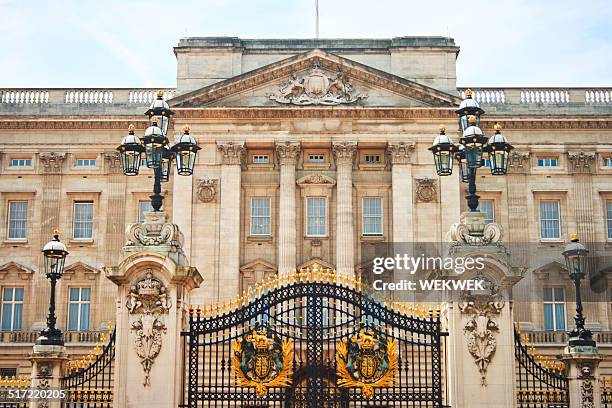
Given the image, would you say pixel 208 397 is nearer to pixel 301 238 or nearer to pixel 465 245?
pixel 465 245

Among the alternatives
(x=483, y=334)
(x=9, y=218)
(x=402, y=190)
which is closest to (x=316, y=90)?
(x=402, y=190)

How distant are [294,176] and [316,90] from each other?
4444 mm

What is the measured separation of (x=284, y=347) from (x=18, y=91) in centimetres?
3600

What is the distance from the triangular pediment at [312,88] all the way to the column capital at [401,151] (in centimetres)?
195

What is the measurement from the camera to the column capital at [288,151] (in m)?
48.6

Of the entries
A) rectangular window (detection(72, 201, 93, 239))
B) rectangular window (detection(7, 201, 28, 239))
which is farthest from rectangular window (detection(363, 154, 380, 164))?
rectangular window (detection(7, 201, 28, 239))

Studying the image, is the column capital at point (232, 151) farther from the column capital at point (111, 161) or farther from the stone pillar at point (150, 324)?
the stone pillar at point (150, 324)

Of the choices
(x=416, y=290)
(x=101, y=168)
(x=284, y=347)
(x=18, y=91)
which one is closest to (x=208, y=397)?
(x=284, y=347)

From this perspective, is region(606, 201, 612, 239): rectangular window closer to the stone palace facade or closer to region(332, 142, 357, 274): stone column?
the stone palace facade

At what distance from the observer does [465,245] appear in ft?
65.4

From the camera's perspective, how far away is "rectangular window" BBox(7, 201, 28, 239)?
165 ft

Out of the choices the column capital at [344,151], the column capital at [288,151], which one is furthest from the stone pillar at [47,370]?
the column capital at [344,151]

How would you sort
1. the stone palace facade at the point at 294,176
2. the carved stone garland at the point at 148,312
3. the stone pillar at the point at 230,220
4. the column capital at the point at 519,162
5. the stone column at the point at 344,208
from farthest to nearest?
the column capital at the point at 519,162 → the stone palace facade at the point at 294,176 → the stone column at the point at 344,208 → the stone pillar at the point at 230,220 → the carved stone garland at the point at 148,312

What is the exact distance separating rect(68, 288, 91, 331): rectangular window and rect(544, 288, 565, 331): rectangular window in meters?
22.7
